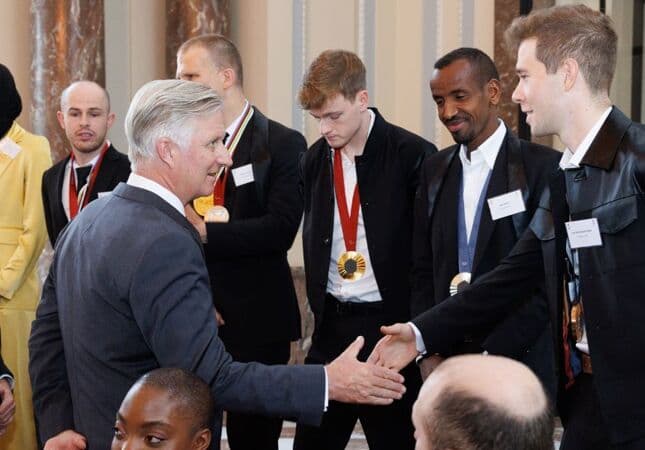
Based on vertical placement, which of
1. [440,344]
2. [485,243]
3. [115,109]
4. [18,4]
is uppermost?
[18,4]

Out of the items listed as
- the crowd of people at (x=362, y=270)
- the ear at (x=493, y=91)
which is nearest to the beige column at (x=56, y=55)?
the crowd of people at (x=362, y=270)

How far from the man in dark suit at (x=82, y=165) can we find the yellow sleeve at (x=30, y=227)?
78mm

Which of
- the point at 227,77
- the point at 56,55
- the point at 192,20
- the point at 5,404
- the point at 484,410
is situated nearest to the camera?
the point at 484,410

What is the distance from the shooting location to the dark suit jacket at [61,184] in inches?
216

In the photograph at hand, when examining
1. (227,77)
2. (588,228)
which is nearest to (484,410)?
(588,228)

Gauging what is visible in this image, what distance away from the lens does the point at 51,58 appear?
704cm

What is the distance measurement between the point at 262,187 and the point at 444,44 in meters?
2.91

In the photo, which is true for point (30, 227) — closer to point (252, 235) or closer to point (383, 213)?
point (252, 235)

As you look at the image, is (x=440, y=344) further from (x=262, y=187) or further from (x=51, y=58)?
(x=51, y=58)

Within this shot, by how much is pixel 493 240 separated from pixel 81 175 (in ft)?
7.81

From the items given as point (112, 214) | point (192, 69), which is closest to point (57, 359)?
point (112, 214)

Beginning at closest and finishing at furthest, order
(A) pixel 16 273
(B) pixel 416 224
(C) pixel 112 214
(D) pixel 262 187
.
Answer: (C) pixel 112 214 < (B) pixel 416 224 < (D) pixel 262 187 < (A) pixel 16 273

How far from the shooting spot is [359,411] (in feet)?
14.2

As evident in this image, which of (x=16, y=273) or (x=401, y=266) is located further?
(x=16, y=273)
